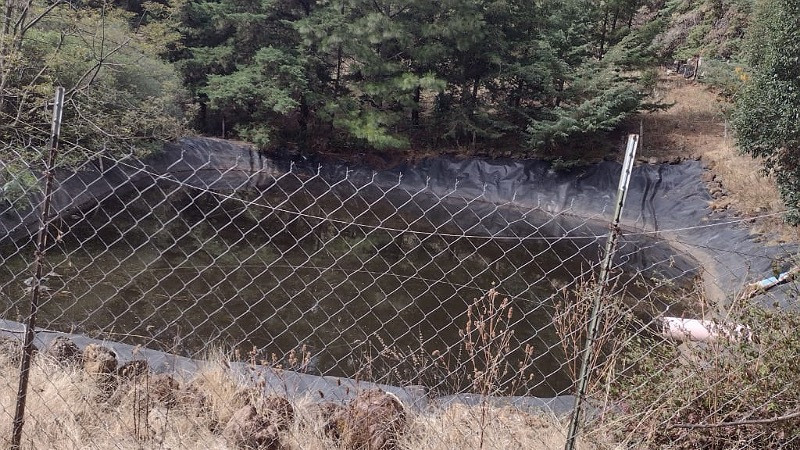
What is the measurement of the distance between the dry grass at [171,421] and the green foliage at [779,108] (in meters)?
5.69

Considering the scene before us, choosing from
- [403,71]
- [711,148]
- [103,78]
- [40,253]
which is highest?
[40,253]

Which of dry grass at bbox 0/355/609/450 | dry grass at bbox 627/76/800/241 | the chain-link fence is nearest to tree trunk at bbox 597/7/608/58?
dry grass at bbox 627/76/800/241

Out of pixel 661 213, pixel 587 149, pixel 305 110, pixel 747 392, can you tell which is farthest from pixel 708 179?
pixel 747 392

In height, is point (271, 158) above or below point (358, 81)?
below

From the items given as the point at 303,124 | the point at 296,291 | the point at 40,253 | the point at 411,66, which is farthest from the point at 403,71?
the point at 40,253

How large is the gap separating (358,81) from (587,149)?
165 inches

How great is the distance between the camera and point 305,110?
38.2 feet

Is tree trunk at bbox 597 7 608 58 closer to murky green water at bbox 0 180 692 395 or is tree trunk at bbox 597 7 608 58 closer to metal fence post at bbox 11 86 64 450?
murky green water at bbox 0 180 692 395

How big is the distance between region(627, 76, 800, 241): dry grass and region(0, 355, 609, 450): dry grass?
5953mm

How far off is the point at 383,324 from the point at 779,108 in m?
5.94

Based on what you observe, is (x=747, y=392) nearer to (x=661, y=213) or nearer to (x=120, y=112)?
(x=661, y=213)

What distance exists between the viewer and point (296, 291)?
5582 millimetres

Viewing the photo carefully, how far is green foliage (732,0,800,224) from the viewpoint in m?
6.34

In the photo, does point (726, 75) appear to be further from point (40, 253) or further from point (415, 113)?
point (40, 253)
